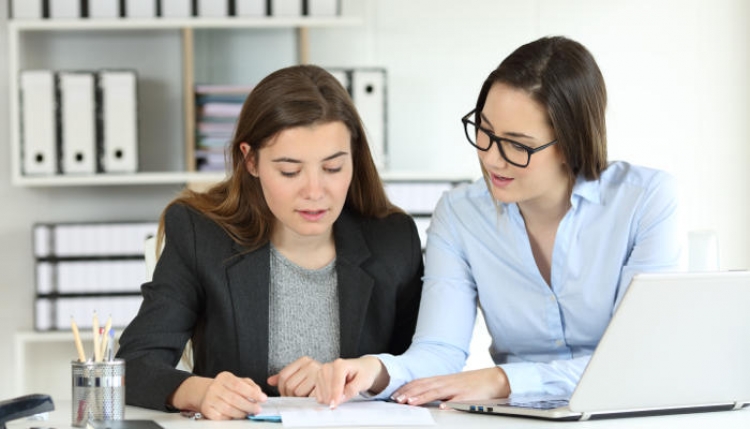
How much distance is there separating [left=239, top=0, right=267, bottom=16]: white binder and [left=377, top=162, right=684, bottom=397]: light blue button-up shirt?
5.64 ft

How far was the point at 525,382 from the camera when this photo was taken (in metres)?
1.67

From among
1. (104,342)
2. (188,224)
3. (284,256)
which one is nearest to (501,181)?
(284,256)

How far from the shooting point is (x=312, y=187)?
183cm

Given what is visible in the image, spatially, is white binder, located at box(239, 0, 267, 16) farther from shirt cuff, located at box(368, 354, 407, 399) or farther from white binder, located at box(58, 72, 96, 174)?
shirt cuff, located at box(368, 354, 407, 399)

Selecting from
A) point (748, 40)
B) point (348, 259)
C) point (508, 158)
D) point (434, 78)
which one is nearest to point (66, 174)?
point (434, 78)

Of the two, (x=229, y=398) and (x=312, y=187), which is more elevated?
(x=312, y=187)

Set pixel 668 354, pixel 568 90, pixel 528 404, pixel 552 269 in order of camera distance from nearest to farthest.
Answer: pixel 668 354 < pixel 528 404 < pixel 568 90 < pixel 552 269

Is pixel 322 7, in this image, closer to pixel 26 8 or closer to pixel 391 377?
pixel 26 8

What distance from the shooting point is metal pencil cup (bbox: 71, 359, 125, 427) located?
1410 millimetres

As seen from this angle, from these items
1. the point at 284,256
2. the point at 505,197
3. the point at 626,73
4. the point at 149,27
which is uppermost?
the point at 149,27

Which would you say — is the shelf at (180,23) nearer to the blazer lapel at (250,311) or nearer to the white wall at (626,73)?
the white wall at (626,73)

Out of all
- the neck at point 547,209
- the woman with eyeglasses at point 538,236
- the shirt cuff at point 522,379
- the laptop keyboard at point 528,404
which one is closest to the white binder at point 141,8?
the woman with eyeglasses at point 538,236

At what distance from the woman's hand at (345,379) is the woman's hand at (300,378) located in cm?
4

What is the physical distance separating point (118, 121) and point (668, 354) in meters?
2.41
